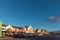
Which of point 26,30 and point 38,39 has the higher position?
point 26,30

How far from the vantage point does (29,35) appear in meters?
12.0

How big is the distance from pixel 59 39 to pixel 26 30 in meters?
7.30

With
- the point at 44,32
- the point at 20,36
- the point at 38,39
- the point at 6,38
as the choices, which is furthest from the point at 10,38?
the point at 44,32

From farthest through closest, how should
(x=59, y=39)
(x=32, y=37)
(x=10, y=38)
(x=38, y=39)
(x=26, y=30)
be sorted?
(x=26, y=30)
(x=32, y=37)
(x=10, y=38)
(x=38, y=39)
(x=59, y=39)

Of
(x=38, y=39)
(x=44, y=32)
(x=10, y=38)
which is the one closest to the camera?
(x=44, y=32)

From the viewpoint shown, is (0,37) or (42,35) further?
(0,37)

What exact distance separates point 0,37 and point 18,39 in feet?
5.49

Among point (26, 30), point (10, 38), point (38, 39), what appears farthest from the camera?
point (26, 30)

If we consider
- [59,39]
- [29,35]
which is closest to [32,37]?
[29,35]

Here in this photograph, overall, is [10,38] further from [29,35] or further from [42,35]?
[42,35]

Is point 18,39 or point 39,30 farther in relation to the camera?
point 18,39

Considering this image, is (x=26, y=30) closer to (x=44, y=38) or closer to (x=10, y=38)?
(x=10, y=38)

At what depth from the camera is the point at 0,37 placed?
10.6 metres

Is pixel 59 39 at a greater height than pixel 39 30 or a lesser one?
lesser
